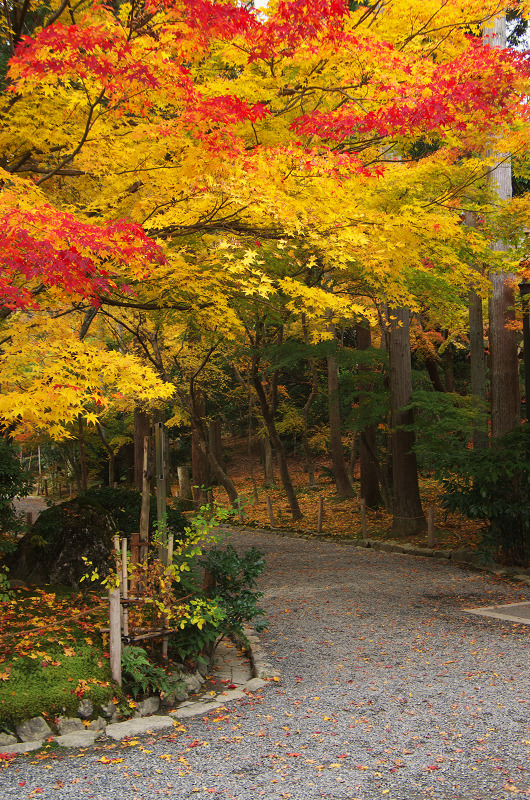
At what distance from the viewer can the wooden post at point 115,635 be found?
4754 mm

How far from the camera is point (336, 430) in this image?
19.0 meters

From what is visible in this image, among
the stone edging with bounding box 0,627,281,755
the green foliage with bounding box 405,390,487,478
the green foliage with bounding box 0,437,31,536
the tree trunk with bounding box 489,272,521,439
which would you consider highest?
the tree trunk with bounding box 489,272,521,439

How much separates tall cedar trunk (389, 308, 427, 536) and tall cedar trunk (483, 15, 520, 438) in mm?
1760

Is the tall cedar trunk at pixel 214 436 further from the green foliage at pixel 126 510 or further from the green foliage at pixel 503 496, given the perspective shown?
the green foliage at pixel 503 496

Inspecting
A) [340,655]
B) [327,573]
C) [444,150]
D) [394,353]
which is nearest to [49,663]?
[340,655]

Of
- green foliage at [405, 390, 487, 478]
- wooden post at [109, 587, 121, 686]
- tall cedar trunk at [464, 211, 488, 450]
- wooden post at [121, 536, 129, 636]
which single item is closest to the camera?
wooden post at [109, 587, 121, 686]

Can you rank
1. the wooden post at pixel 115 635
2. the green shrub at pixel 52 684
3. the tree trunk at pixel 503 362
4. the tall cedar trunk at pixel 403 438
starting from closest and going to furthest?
the green shrub at pixel 52 684 → the wooden post at pixel 115 635 → the tree trunk at pixel 503 362 → the tall cedar trunk at pixel 403 438

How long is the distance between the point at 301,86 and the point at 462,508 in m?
6.53

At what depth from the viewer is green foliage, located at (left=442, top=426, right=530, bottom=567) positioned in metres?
9.21

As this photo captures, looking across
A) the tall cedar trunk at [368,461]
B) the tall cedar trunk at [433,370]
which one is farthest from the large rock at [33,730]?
the tall cedar trunk at [433,370]

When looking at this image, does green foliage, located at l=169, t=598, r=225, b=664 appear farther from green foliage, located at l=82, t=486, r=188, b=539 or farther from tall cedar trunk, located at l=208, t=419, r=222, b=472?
tall cedar trunk, located at l=208, t=419, r=222, b=472

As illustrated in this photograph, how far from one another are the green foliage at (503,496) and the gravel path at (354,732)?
Answer: 2289 mm

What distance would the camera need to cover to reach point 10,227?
4.34m

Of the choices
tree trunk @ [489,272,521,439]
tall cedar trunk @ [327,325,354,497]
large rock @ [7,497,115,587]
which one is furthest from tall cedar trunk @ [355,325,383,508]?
large rock @ [7,497,115,587]
